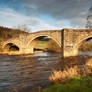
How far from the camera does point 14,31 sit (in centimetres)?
4125

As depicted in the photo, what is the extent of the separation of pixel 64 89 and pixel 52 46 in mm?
32904

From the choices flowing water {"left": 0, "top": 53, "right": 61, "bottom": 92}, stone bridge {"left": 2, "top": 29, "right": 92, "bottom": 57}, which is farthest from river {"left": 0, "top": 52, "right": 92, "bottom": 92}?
stone bridge {"left": 2, "top": 29, "right": 92, "bottom": 57}

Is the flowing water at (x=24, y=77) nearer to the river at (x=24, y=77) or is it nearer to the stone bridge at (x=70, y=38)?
the river at (x=24, y=77)

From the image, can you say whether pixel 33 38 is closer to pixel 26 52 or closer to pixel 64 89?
pixel 26 52

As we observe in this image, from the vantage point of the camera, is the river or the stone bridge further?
the stone bridge

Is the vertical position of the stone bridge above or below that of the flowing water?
above

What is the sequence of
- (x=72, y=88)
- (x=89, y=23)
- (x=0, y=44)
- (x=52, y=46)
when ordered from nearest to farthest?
1. (x=72, y=88)
2. (x=89, y=23)
3. (x=0, y=44)
4. (x=52, y=46)

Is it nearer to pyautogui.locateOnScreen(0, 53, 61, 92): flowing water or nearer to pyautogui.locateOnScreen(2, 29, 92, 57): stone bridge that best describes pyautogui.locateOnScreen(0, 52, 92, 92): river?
pyautogui.locateOnScreen(0, 53, 61, 92): flowing water

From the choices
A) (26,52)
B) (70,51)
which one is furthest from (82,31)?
(26,52)

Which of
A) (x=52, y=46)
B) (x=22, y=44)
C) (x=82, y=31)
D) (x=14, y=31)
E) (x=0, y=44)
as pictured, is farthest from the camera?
(x=14, y=31)

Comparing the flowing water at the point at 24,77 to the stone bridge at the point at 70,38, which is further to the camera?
the stone bridge at the point at 70,38

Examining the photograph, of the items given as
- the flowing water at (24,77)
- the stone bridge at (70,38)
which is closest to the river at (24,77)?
the flowing water at (24,77)

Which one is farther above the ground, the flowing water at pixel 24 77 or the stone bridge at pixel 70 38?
Answer: the stone bridge at pixel 70 38

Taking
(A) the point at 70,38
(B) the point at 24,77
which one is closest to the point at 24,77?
(B) the point at 24,77
